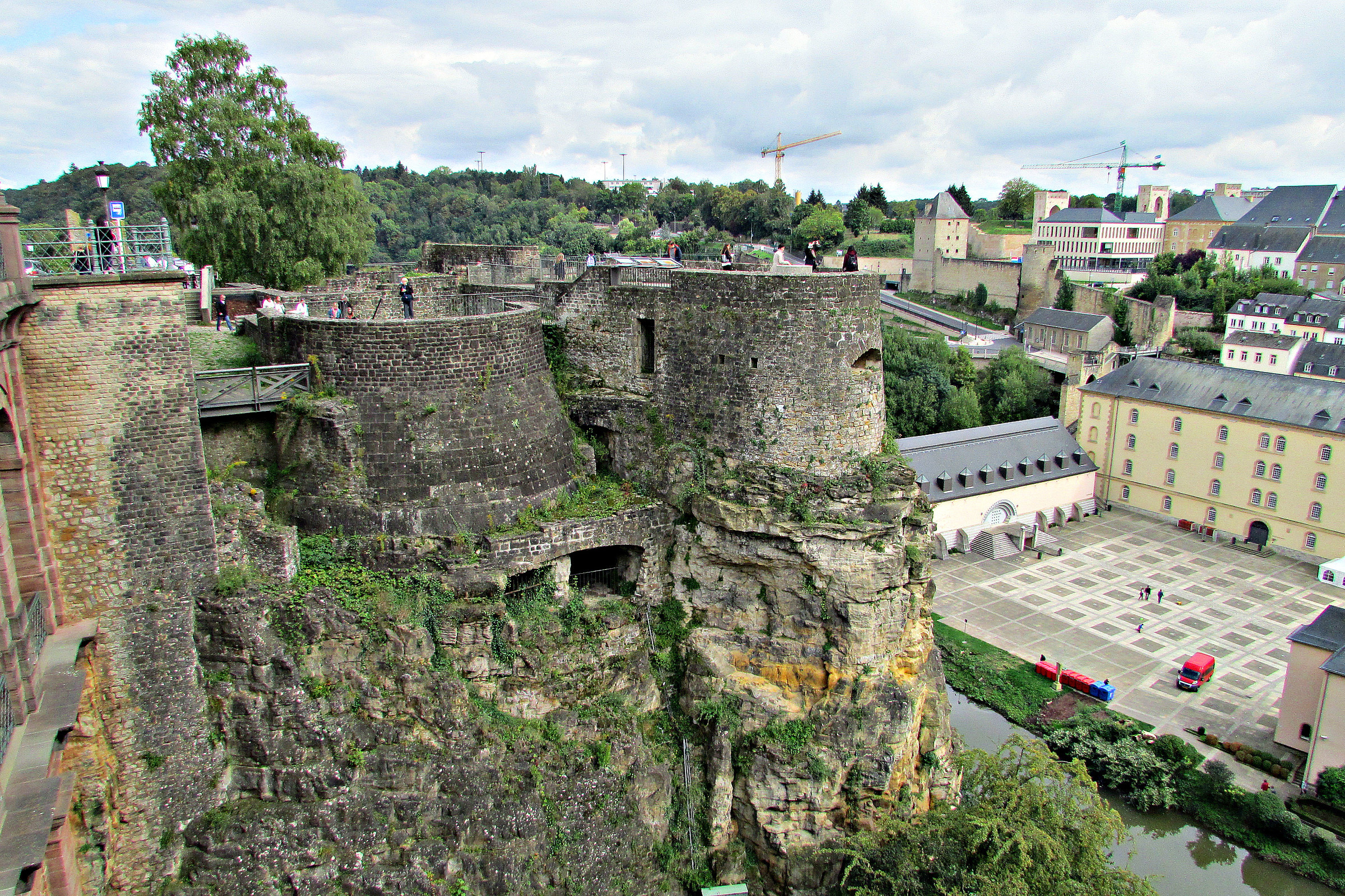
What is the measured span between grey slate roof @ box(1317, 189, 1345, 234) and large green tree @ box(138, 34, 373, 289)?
92.7 meters

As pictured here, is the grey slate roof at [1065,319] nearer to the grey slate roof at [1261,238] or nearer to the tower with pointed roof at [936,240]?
the tower with pointed roof at [936,240]

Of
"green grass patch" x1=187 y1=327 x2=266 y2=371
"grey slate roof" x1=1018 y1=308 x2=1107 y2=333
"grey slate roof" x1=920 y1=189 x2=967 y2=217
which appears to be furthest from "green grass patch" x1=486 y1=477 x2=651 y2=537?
"grey slate roof" x1=920 y1=189 x2=967 y2=217

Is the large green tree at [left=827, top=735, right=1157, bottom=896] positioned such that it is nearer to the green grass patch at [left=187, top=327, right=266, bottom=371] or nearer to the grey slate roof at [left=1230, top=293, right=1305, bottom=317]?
the green grass patch at [left=187, top=327, right=266, bottom=371]

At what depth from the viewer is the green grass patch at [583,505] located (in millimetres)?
18328

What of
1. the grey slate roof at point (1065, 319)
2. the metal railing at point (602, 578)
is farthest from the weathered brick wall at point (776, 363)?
the grey slate roof at point (1065, 319)

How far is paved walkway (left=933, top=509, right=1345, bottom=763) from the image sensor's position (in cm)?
3294

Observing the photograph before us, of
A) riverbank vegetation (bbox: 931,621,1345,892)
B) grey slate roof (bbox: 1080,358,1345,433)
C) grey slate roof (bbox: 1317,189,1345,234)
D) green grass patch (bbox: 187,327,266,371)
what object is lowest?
riverbank vegetation (bbox: 931,621,1345,892)

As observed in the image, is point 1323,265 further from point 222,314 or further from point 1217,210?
point 222,314

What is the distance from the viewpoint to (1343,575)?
124ft

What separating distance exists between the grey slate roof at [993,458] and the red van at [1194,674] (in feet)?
45.3

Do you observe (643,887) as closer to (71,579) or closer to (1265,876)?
(71,579)

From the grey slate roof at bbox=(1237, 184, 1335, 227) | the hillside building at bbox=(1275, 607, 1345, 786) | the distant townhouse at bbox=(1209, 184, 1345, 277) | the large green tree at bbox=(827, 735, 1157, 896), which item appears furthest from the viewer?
the grey slate roof at bbox=(1237, 184, 1335, 227)

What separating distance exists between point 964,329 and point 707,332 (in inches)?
2597

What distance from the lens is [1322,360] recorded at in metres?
54.4
